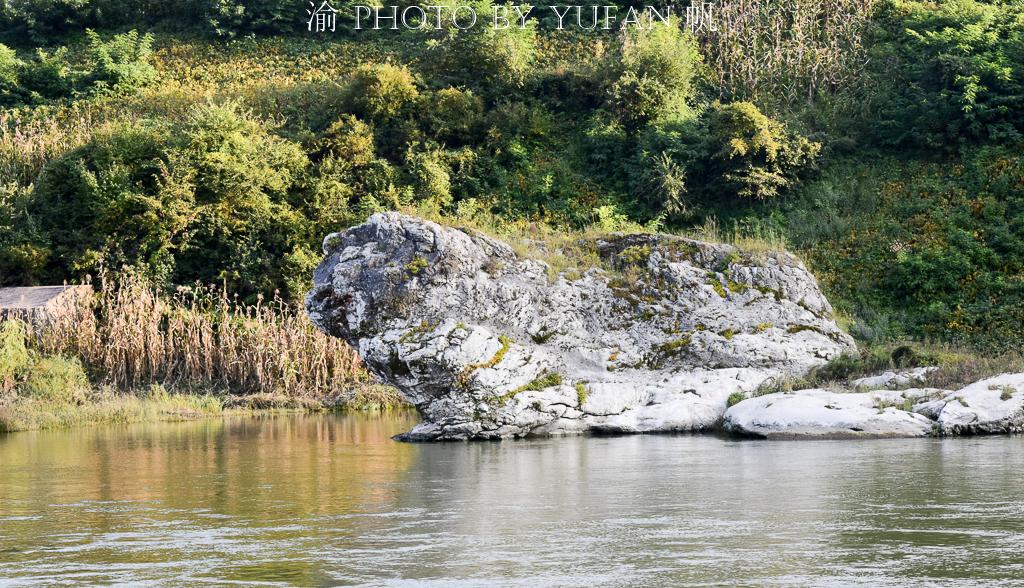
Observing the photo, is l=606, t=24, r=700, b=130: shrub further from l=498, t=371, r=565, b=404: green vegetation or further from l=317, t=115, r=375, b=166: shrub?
l=498, t=371, r=565, b=404: green vegetation

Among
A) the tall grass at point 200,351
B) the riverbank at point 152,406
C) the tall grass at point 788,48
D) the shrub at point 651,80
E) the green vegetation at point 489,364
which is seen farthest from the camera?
the tall grass at point 788,48

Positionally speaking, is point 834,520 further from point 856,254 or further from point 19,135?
point 19,135

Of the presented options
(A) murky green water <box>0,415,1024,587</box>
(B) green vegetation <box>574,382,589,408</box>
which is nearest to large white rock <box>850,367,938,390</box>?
(A) murky green water <box>0,415,1024,587</box>

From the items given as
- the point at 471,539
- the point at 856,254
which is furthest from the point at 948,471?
the point at 856,254

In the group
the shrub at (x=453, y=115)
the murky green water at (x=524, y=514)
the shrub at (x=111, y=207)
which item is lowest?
the murky green water at (x=524, y=514)

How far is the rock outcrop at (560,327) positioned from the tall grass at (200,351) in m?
6.69

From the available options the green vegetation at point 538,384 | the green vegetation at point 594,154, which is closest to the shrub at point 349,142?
the green vegetation at point 594,154

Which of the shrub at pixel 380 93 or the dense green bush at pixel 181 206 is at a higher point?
the shrub at pixel 380 93

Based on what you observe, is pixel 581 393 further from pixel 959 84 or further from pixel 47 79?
pixel 47 79

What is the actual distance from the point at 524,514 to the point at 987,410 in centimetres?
983

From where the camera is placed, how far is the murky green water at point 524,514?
8672mm

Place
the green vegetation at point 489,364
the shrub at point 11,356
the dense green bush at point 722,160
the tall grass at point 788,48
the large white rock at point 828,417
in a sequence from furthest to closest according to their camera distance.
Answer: the tall grass at point 788,48 < the dense green bush at point 722,160 < the shrub at point 11,356 < the green vegetation at point 489,364 < the large white rock at point 828,417

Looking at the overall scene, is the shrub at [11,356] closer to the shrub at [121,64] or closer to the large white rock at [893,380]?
the large white rock at [893,380]

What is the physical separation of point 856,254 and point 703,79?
402 inches
